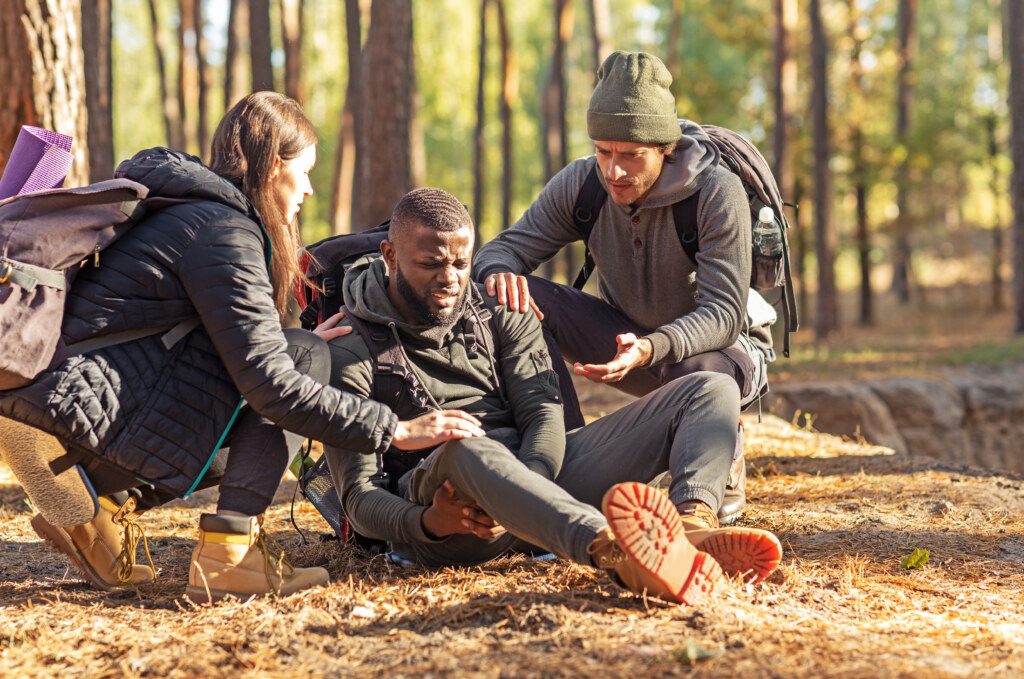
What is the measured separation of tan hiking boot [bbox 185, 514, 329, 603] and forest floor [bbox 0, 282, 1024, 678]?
8cm

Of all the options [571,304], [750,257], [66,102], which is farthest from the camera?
[66,102]

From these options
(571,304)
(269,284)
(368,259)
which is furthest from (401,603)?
(571,304)

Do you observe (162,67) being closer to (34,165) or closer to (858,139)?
(858,139)

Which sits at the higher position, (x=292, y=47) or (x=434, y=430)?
(x=292, y=47)

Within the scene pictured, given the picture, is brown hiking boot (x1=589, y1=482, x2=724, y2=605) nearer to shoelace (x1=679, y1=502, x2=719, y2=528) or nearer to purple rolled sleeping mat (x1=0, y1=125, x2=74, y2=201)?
shoelace (x1=679, y1=502, x2=719, y2=528)

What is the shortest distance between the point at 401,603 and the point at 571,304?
187 centimetres

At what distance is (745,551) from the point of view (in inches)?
134

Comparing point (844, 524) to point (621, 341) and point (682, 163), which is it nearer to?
point (621, 341)

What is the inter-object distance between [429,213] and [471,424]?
0.76 metres

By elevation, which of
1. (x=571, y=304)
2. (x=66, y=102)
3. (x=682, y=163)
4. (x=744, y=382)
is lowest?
(x=744, y=382)

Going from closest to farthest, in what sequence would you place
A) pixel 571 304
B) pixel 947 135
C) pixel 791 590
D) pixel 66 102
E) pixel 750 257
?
pixel 791 590 < pixel 750 257 < pixel 571 304 < pixel 66 102 < pixel 947 135

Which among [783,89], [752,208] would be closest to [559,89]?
[783,89]

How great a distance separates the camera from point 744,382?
461cm

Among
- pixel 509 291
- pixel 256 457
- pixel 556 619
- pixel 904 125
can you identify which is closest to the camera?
pixel 556 619
